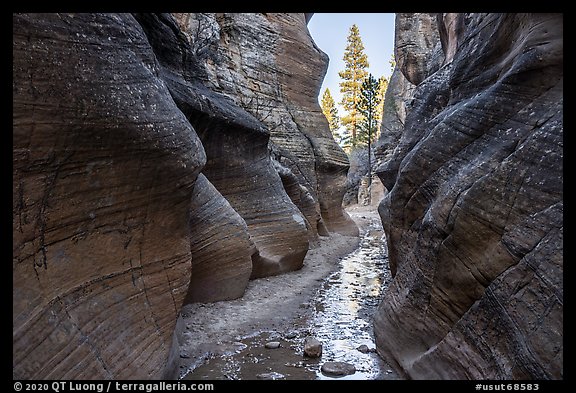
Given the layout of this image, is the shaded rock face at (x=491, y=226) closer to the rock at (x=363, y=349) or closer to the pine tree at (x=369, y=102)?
the rock at (x=363, y=349)

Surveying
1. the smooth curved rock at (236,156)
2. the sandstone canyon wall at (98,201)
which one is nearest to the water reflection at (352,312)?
the smooth curved rock at (236,156)

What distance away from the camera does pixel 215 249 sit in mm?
7402

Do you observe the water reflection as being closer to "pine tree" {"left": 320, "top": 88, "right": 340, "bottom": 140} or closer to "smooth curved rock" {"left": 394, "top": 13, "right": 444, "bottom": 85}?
"smooth curved rock" {"left": 394, "top": 13, "right": 444, "bottom": 85}

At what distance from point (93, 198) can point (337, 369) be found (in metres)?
3.31

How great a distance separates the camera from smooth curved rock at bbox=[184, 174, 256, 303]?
7.08 metres

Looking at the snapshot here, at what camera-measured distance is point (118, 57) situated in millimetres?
4004

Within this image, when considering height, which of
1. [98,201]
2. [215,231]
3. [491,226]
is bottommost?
[215,231]

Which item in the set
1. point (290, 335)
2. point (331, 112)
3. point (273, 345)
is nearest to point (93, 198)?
point (273, 345)

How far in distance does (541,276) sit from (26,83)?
4289mm

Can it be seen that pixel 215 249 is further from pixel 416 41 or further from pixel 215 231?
pixel 416 41

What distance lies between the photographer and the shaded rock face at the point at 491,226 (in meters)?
3.17

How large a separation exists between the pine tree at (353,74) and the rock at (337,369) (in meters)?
36.4

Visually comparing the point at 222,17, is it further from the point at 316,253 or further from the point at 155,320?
the point at 155,320
